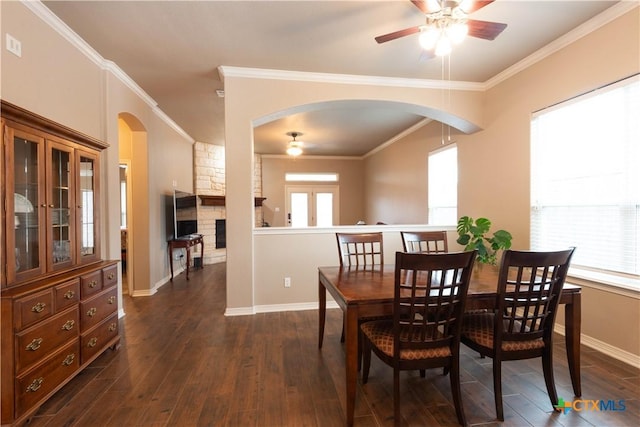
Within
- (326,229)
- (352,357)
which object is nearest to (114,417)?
(352,357)

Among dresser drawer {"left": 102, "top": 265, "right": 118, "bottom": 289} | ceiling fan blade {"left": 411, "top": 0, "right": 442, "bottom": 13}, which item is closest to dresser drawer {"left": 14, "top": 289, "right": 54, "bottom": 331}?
dresser drawer {"left": 102, "top": 265, "right": 118, "bottom": 289}

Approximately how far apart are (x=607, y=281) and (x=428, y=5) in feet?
8.78

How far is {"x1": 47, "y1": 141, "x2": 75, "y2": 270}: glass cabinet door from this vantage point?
2053mm

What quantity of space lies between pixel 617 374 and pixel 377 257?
92.2 inches

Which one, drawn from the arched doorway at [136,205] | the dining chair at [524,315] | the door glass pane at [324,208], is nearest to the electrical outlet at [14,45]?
the arched doorway at [136,205]

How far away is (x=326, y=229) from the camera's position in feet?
12.6

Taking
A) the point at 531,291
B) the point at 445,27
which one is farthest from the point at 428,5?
the point at 531,291

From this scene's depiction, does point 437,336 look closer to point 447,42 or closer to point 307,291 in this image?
point 447,42

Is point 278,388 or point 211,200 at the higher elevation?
point 211,200

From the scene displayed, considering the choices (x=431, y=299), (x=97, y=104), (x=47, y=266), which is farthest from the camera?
(x=97, y=104)

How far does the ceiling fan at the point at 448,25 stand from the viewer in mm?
1970

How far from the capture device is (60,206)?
2.20 m

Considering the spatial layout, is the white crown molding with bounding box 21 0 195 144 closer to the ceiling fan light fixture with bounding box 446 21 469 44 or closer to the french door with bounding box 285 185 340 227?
the ceiling fan light fixture with bounding box 446 21 469 44

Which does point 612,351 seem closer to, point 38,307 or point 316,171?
point 38,307
